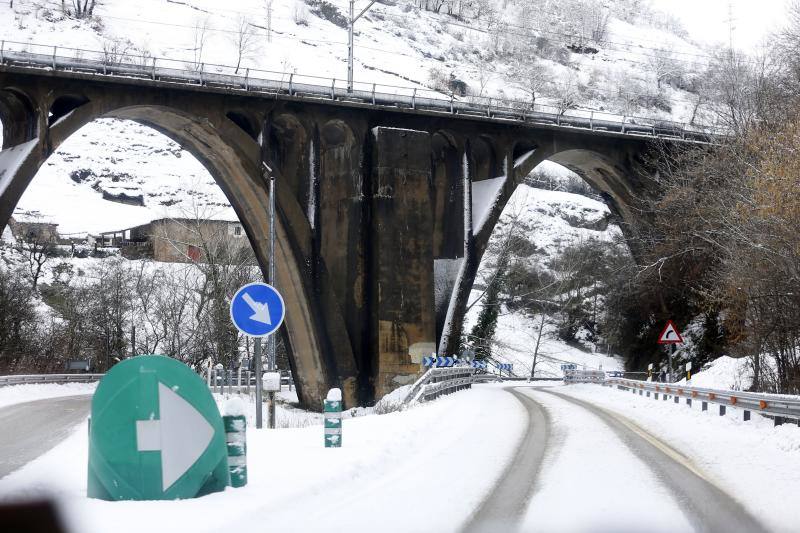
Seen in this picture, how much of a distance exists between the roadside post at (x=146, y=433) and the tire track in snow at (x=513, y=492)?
2382 millimetres

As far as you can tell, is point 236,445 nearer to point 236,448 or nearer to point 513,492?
point 236,448

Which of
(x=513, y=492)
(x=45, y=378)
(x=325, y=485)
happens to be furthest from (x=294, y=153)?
(x=513, y=492)

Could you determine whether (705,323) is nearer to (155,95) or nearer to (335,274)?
(335,274)

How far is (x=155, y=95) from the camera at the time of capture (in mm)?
34250

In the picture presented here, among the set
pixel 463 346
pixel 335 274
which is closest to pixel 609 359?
pixel 463 346

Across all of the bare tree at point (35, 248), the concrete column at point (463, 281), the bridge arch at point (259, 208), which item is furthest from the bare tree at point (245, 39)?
the bridge arch at point (259, 208)

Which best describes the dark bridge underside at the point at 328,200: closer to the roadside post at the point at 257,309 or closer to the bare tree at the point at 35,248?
the roadside post at the point at 257,309

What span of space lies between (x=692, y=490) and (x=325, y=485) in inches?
145

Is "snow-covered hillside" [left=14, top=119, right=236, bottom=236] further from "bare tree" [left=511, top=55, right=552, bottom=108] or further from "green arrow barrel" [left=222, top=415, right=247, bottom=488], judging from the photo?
"green arrow barrel" [left=222, top=415, right=247, bottom=488]

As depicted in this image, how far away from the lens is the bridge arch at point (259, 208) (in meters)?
34.8

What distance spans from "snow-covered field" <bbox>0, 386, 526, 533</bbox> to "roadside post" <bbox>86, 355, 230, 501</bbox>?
192 mm

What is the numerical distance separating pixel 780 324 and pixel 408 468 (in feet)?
61.1

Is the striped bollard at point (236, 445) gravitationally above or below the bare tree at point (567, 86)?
below

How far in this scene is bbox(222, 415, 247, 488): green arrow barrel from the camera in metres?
8.74
